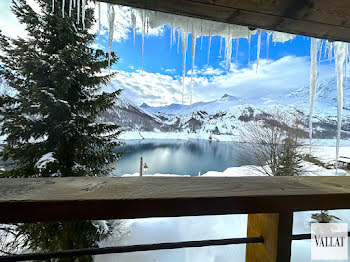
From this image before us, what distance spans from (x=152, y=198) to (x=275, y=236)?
0.34 m

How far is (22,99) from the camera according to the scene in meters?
4.13

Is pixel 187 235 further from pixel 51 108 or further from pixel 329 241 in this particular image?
pixel 329 241

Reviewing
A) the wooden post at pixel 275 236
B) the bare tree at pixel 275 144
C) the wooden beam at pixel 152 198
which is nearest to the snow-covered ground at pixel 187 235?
the bare tree at pixel 275 144

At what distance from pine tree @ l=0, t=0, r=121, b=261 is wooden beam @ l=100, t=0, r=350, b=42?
159 inches

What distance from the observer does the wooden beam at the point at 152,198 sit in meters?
0.38

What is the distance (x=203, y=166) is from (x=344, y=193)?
2098cm

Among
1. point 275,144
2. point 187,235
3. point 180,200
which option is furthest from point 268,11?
point 275,144

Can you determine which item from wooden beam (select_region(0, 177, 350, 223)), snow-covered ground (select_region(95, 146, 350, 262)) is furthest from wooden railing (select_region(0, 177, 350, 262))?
snow-covered ground (select_region(95, 146, 350, 262))

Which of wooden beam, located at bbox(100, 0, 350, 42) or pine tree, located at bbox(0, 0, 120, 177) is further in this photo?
pine tree, located at bbox(0, 0, 120, 177)

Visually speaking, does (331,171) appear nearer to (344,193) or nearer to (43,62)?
(344,193)

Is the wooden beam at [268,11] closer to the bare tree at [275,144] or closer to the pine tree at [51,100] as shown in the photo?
the pine tree at [51,100]

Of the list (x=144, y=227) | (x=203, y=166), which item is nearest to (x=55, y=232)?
(x=144, y=227)

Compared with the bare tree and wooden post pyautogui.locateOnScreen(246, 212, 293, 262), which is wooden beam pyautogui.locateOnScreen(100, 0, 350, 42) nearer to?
wooden post pyautogui.locateOnScreen(246, 212, 293, 262)

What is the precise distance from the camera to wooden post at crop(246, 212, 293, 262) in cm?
47
